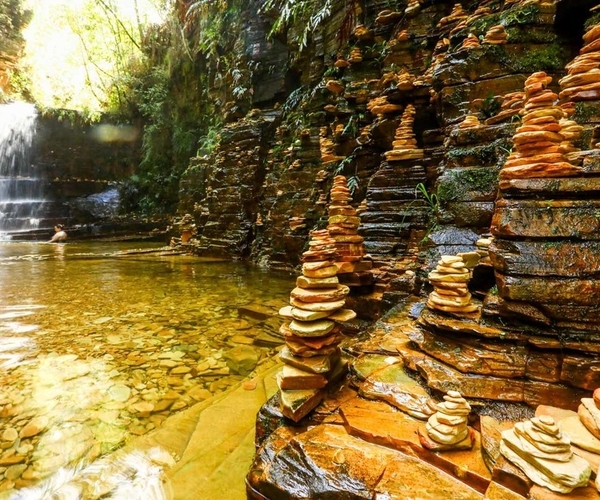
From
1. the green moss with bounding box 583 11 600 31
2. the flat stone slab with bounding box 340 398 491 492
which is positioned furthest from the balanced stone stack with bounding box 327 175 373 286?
the green moss with bounding box 583 11 600 31

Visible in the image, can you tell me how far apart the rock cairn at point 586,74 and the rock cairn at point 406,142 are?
11.0 feet

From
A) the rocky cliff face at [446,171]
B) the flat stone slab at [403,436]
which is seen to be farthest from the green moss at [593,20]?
the flat stone slab at [403,436]

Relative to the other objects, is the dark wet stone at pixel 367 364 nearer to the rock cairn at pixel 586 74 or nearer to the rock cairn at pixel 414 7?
the rock cairn at pixel 586 74

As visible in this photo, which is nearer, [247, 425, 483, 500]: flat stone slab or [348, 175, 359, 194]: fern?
[247, 425, 483, 500]: flat stone slab

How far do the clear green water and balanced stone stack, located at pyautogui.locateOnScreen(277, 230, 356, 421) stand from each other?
1.69 metres

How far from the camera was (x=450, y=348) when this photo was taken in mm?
2518

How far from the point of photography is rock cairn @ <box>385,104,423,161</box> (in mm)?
6722

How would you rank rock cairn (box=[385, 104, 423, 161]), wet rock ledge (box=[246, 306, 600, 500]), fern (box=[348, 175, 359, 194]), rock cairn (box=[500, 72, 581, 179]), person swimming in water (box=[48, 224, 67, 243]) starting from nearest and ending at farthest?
wet rock ledge (box=[246, 306, 600, 500]) → rock cairn (box=[500, 72, 581, 179]) → rock cairn (box=[385, 104, 423, 161]) → fern (box=[348, 175, 359, 194]) → person swimming in water (box=[48, 224, 67, 243])

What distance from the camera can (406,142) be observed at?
22.5 ft

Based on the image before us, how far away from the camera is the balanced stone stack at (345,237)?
16.5ft

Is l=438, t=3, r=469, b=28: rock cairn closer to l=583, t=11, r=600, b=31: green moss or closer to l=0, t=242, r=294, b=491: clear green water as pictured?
l=583, t=11, r=600, b=31: green moss

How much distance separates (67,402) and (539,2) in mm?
9422

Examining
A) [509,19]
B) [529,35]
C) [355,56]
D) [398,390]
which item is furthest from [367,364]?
[355,56]

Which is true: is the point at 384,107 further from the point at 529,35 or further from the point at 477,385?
the point at 477,385
